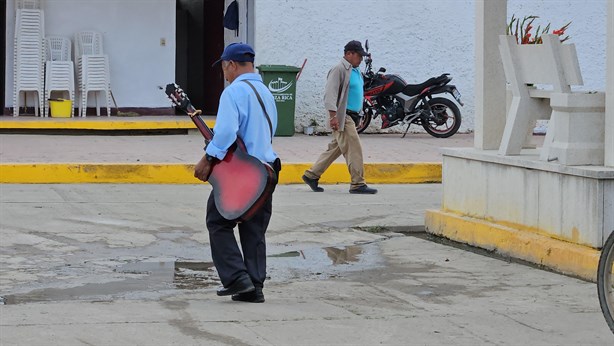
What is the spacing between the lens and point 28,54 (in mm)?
18406

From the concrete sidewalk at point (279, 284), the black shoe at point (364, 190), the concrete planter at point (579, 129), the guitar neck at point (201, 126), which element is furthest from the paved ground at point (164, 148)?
the guitar neck at point (201, 126)

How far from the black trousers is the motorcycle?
423 inches

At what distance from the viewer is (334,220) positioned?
11422 millimetres

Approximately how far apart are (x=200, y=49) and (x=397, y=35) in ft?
15.6

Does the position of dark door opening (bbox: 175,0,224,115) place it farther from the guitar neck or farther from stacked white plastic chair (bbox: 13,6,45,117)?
the guitar neck

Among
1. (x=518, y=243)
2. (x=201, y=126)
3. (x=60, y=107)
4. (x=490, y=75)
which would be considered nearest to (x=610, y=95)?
(x=518, y=243)

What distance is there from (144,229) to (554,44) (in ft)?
13.4

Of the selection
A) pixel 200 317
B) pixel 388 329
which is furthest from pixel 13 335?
pixel 388 329

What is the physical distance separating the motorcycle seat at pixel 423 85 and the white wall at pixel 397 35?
92 centimetres

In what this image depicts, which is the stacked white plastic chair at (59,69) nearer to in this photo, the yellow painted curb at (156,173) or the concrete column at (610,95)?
the yellow painted curb at (156,173)

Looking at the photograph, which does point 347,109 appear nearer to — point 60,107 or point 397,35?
point 397,35

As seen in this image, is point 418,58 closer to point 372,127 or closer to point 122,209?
point 372,127

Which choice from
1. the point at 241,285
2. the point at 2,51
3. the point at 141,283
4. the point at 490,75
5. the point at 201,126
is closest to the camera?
the point at 241,285

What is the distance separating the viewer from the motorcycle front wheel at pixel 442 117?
18.2 metres
